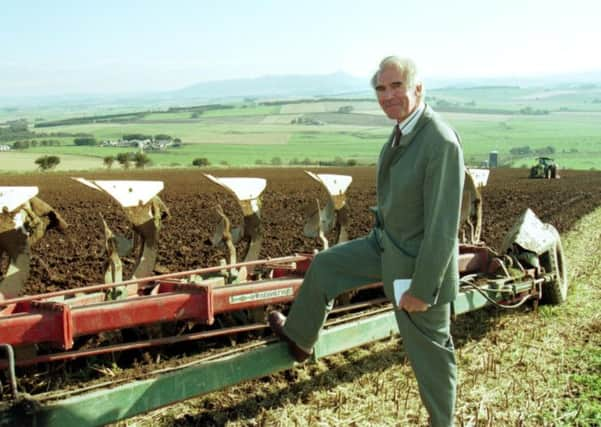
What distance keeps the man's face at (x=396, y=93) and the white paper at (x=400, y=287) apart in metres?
0.82

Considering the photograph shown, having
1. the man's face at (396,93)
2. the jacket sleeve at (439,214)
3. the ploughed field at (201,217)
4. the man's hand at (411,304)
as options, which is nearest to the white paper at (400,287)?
the man's hand at (411,304)

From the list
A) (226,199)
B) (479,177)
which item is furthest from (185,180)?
(479,177)

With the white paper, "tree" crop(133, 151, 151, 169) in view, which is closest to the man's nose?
the white paper

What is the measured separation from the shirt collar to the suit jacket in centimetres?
2

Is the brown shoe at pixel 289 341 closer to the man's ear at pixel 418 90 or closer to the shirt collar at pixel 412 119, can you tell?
the shirt collar at pixel 412 119

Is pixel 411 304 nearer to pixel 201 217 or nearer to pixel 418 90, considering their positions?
pixel 418 90

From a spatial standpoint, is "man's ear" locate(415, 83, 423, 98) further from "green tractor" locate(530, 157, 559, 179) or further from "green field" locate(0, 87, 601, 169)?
"green field" locate(0, 87, 601, 169)

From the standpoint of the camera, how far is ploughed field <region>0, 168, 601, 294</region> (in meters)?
9.11

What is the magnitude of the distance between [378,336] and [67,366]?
7.36 feet

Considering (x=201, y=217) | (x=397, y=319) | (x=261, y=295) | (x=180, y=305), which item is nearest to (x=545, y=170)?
(x=201, y=217)

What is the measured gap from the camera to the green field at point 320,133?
180 ft

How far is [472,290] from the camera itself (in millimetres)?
5715

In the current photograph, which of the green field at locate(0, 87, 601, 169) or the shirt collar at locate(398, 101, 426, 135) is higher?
the shirt collar at locate(398, 101, 426, 135)

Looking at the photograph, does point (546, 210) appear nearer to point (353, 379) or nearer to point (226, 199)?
point (226, 199)
